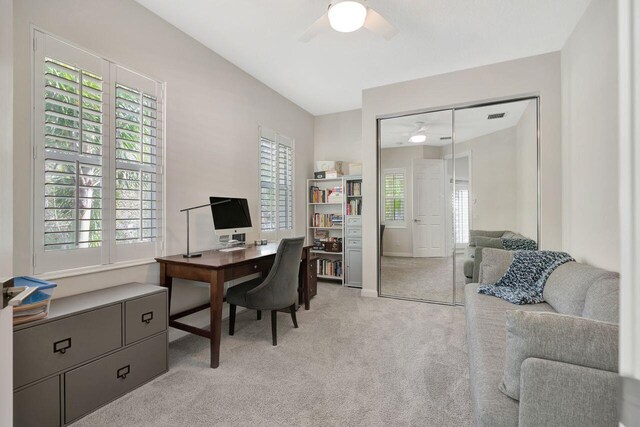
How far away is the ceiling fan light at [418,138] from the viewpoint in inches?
153

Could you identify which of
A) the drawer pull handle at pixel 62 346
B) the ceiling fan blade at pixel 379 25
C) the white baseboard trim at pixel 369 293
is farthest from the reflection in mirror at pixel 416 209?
the drawer pull handle at pixel 62 346

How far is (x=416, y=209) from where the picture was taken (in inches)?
155

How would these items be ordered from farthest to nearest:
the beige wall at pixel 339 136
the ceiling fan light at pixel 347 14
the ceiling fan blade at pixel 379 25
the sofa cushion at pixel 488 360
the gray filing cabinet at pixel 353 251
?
the beige wall at pixel 339 136 → the gray filing cabinet at pixel 353 251 → the ceiling fan blade at pixel 379 25 → the ceiling fan light at pixel 347 14 → the sofa cushion at pixel 488 360

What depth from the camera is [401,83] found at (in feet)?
12.6

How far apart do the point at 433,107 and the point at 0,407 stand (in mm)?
4095

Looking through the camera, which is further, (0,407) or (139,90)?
(139,90)

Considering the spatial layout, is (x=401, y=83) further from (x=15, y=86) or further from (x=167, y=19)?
(x=15, y=86)

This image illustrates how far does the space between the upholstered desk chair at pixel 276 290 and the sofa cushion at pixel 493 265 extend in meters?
1.68

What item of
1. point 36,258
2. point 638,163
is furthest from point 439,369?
point 36,258

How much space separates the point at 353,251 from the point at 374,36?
9.07 feet

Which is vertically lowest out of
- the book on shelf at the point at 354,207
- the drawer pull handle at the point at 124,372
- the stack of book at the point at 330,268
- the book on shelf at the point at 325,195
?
the drawer pull handle at the point at 124,372

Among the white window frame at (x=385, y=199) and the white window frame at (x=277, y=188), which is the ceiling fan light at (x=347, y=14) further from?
the white window frame at (x=385, y=199)

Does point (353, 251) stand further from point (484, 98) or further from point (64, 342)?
point (64, 342)

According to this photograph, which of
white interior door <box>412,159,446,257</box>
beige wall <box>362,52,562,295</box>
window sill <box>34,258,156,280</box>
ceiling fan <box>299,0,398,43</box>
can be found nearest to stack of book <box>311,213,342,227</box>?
beige wall <box>362,52,562,295</box>
